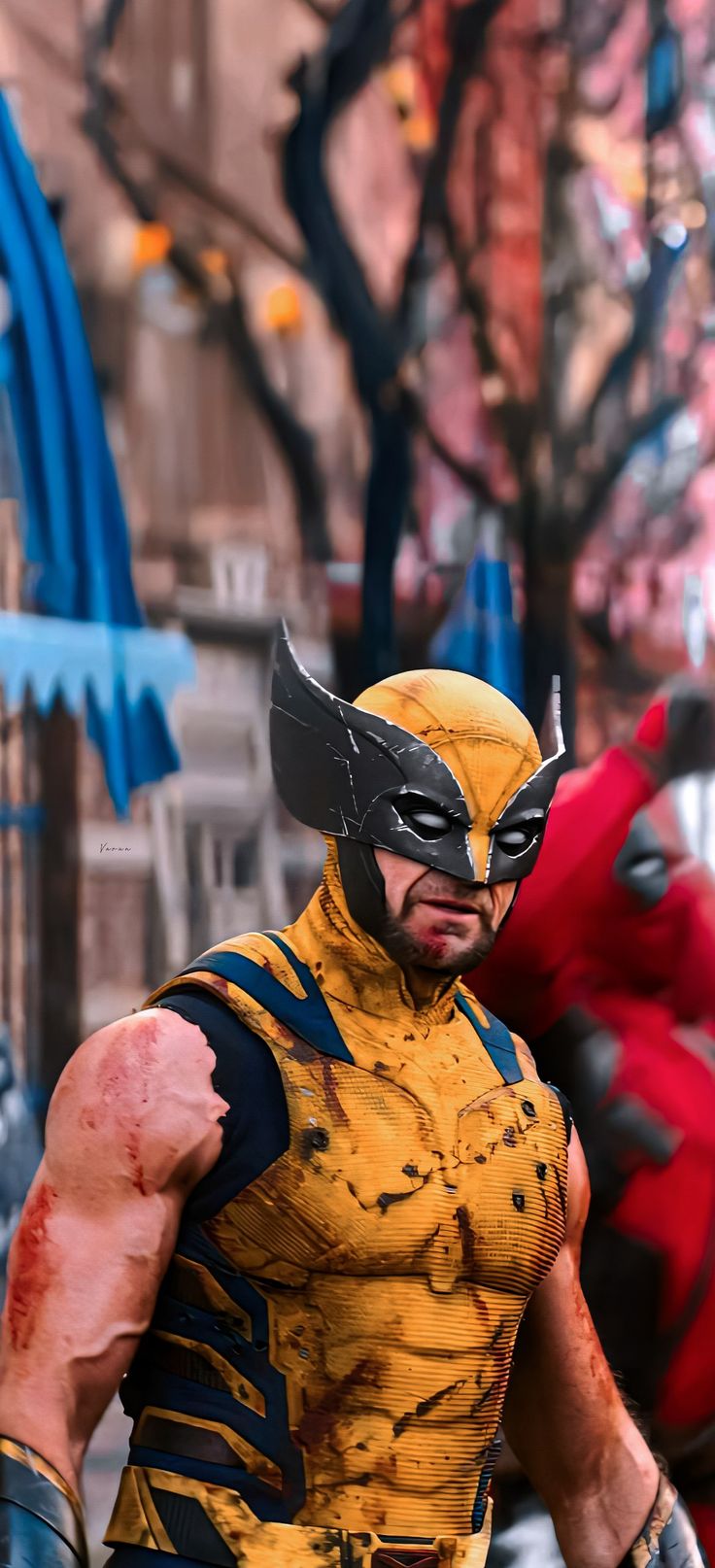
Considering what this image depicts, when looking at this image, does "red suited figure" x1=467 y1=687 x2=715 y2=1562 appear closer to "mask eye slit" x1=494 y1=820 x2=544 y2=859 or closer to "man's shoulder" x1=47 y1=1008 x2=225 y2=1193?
"mask eye slit" x1=494 y1=820 x2=544 y2=859

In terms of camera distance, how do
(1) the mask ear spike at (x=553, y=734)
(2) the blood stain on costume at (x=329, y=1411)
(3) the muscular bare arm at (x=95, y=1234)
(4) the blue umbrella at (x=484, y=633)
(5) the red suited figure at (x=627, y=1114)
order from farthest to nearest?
1. (4) the blue umbrella at (x=484, y=633)
2. (5) the red suited figure at (x=627, y=1114)
3. (1) the mask ear spike at (x=553, y=734)
4. (2) the blood stain on costume at (x=329, y=1411)
5. (3) the muscular bare arm at (x=95, y=1234)

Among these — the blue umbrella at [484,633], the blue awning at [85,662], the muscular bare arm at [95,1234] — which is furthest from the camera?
the blue umbrella at [484,633]

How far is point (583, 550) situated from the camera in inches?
175

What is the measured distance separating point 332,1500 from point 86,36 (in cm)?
250

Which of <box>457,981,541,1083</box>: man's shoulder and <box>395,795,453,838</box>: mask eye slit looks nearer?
<box>395,795,453,838</box>: mask eye slit

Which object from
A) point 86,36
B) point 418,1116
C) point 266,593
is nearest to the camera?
point 418,1116

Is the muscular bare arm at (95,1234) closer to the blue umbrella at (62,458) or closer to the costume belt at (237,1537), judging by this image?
the costume belt at (237,1537)

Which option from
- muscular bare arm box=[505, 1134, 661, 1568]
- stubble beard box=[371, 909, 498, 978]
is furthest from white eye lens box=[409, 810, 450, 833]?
muscular bare arm box=[505, 1134, 661, 1568]

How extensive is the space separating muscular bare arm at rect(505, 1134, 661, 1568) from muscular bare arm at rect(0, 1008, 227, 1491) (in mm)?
581

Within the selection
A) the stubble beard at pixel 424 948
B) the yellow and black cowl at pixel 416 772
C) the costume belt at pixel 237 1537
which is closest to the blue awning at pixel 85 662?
the yellow and black cowl at pixel 416 772

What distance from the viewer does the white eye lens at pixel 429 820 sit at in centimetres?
227

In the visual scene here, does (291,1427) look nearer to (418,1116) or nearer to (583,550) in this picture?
(418,1116)

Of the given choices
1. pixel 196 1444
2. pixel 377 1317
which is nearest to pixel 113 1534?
pixel 196 1444

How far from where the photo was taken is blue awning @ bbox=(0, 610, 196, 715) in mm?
3479
